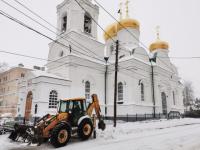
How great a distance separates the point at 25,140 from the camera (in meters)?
9.01

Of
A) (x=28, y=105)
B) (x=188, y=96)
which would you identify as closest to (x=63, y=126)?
(x=28, y=105)

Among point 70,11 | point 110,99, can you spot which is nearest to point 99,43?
point 70,11

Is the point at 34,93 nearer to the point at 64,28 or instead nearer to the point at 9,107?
the point at 64,28

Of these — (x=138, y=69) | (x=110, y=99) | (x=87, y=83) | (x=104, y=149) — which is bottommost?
(x=104, y=149)

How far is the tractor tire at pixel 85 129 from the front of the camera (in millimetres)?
9367

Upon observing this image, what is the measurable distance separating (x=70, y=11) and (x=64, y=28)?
2.61m

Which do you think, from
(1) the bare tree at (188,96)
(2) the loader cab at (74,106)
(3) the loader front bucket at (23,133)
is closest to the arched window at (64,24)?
(2) the loader cab at (74,106)

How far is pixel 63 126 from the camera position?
27.3ft

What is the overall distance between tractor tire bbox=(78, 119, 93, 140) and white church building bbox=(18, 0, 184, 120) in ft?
32.2

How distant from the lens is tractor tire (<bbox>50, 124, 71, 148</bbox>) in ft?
26.1

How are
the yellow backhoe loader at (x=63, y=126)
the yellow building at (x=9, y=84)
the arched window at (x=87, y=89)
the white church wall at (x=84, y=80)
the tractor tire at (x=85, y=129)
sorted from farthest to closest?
the yellow building at (x=9, y=84) → the arched window at (x=87, y=89) → the white church wall at (x=84, y=80) → the tractor tire at (x=85, y=129) → the yellow backhoe loader at (x=63, y=126)

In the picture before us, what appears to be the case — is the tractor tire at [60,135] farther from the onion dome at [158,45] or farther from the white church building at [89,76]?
the onion dome at [158,45]

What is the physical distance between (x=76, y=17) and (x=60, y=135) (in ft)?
62.5

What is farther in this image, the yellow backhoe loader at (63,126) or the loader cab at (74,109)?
the loader cab at (74,109)
